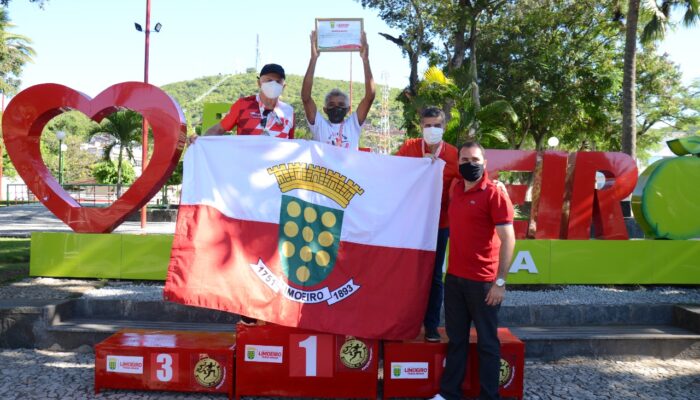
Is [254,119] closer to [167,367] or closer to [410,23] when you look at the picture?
[167,367]

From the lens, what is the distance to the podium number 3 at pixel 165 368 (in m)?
4.18

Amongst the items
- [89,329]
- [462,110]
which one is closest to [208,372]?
[89,329]

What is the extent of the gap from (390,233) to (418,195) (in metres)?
0.39

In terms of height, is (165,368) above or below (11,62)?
below

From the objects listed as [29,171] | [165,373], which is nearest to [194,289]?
[165,373]

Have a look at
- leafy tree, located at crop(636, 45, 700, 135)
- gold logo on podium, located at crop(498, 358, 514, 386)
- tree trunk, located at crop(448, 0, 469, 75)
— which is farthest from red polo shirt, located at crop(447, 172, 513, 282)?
leafy tree, located at crop(636, 45, 700, 135)

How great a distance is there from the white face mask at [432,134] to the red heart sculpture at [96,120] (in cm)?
383

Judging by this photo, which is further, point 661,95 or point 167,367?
point 661,95

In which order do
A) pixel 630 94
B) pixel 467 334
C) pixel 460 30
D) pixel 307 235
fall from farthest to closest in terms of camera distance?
pixel 460 30
pixel 630 94
pixel 307 235
pixel 467 334

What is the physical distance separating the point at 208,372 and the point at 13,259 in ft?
21.2

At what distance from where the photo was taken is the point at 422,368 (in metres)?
4.22

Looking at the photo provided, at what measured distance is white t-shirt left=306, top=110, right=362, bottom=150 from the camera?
464cm

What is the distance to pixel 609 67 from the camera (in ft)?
79.4

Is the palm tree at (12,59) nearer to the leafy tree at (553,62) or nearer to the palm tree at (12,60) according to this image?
the palm tree at (12,60)
